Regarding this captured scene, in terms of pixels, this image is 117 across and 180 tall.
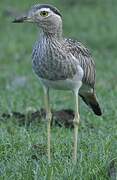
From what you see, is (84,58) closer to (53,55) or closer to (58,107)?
(53,55)

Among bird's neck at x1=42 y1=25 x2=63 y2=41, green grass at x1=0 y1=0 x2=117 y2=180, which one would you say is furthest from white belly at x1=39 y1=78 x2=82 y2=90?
green grass at x1=0 y1=0 x2=117 y2=180

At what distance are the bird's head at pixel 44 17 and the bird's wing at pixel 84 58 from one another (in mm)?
278

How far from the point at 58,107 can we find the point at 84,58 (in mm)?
2462

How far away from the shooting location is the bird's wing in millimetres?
6058

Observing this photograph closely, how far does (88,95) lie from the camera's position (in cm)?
688

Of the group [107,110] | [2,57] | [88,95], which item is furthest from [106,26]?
[88,95]

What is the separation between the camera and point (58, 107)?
28.2ft

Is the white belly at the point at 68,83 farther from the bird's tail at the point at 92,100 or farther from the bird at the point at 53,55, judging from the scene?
the bird's tail at the point at 92,100

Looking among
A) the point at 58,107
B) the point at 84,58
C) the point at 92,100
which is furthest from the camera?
the point at 58,107


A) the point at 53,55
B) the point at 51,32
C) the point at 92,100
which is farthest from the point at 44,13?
the point at 92,100

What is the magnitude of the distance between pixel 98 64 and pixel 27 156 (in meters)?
7.01

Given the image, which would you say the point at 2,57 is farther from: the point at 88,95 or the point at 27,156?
the point at 27,156

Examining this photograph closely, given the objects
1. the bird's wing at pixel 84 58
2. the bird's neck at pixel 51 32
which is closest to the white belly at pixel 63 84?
the bird's wing at pixel 84 58

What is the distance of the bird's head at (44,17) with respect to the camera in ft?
18.6
